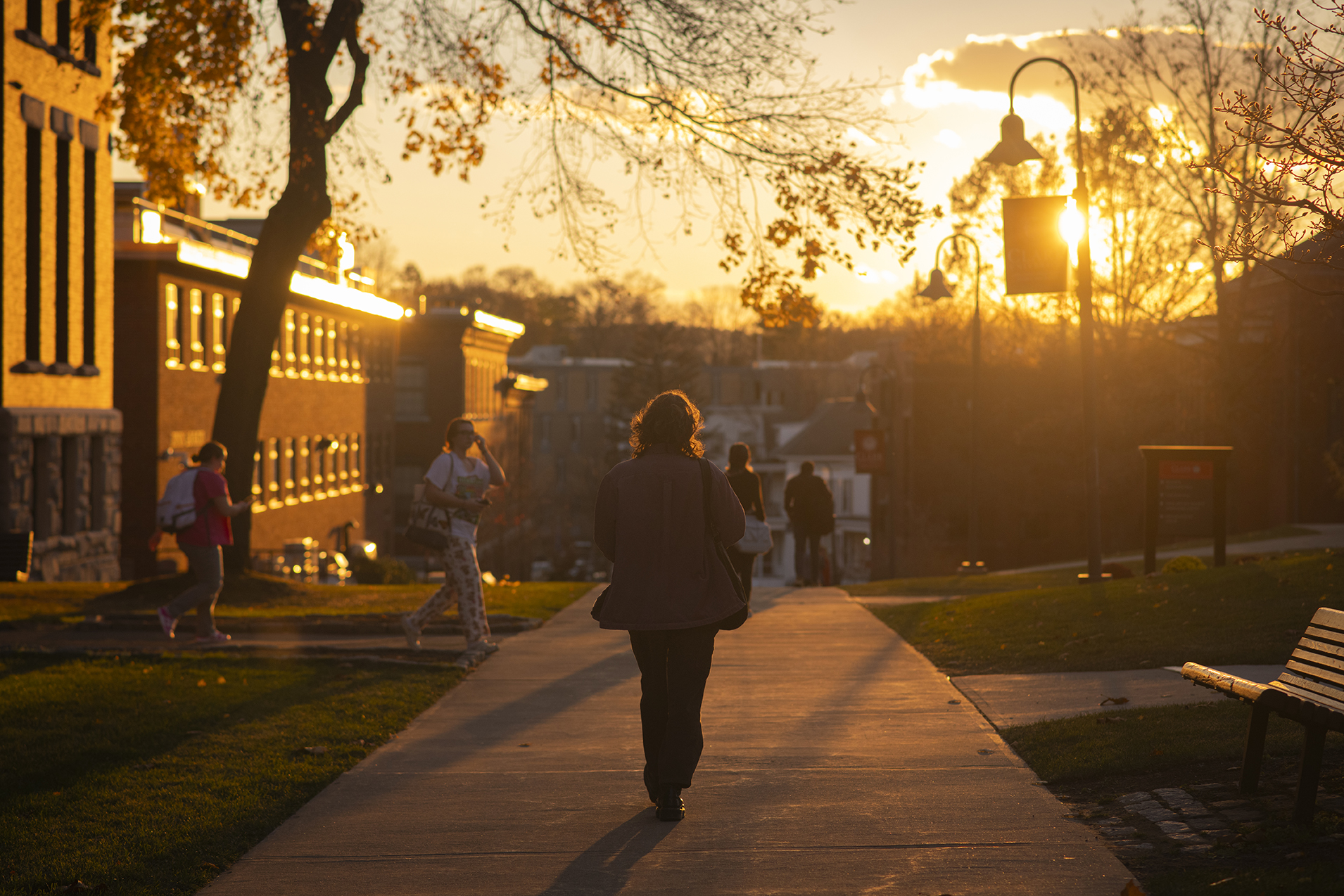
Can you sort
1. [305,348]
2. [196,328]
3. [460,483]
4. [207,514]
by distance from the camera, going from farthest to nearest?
[305,348]
[196,328]
[207,514]
[460,483]

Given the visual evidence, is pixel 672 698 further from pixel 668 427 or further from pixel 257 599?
pixel 257 599

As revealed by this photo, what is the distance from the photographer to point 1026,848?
553 centimetres

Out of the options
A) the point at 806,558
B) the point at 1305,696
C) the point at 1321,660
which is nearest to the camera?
the point at 1305,696

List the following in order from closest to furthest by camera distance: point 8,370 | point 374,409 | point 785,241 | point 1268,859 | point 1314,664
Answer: point 1268,859
point 1314,664
point 785,241
point 8,370
point 374,409

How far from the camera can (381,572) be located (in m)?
35.0

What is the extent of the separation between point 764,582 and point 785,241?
151 feet

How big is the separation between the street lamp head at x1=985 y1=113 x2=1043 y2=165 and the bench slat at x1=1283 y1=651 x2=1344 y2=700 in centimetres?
1181

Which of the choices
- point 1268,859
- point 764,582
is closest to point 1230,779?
point 1268,859

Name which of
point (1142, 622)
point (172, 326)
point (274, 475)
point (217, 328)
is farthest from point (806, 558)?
point (274, 475)

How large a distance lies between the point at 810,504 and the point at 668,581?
45.1 ft

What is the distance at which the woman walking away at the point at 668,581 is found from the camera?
20.2 feet

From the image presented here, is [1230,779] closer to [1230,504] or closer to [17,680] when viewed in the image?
[17,680]

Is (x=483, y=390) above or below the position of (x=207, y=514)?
above

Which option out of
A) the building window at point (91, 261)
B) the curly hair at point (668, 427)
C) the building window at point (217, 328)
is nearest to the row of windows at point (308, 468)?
the building window at point (217, 328)
